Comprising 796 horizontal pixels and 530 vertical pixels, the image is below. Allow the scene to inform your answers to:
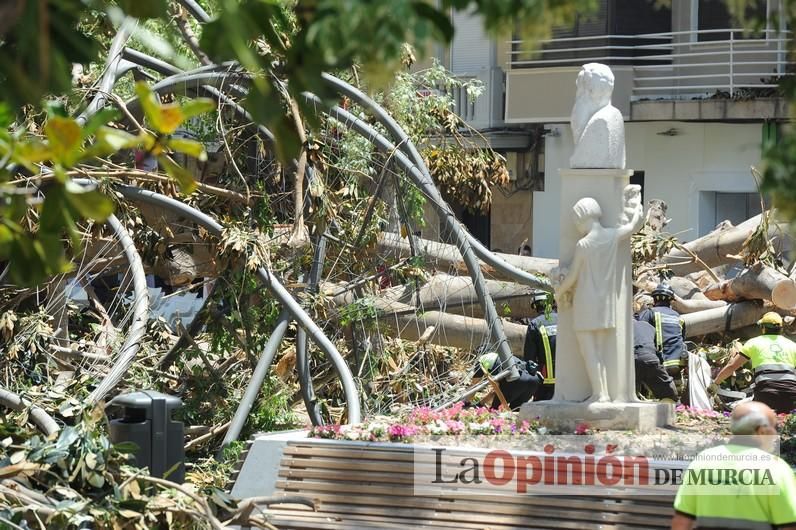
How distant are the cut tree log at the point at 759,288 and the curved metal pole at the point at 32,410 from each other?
289 inches

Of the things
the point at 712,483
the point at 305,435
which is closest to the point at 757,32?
the point at 712,483

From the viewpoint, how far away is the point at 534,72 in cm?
2597

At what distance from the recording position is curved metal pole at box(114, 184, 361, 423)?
12102 mm

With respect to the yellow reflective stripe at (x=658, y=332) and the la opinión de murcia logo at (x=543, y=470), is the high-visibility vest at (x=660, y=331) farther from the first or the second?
the la opinión de murcia logo at (x=543, y=470)

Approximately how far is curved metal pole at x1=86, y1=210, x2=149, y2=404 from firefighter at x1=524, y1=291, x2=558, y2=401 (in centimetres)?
331

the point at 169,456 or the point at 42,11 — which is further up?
the point at 42,11

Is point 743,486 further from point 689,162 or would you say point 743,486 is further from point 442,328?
point 689,162

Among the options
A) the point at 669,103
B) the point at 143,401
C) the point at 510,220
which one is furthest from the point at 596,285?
the point at 510,220

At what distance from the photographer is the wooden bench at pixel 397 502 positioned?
903 centimetres

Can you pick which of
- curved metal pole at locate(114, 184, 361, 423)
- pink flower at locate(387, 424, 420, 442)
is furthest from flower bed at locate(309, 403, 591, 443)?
curved metal pole at locate(114, 184, 361, 423)

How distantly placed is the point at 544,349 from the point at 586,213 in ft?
7.00

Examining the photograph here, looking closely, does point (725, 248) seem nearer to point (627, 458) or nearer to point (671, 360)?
point (671, 360)

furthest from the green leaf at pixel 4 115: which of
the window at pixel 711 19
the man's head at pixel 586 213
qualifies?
the window at pixel 711 19

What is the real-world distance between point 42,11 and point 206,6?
34.5 ft
